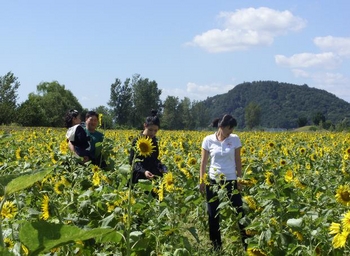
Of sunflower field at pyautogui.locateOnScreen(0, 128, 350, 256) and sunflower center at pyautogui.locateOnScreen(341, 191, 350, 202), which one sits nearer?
sunflower field at pyautogui.locateOnScreen(0, 128, 350, 256)

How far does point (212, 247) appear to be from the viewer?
4629 mm

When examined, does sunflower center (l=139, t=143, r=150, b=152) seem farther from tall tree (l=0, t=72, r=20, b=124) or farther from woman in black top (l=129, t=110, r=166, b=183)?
tall tree (l=0, t=72, r=20, b=124)

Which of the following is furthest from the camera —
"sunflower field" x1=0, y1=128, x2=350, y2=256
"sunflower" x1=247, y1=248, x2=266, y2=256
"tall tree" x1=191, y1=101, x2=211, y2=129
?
"tall tree" x1=191, y1=101, x2=211, y2=129

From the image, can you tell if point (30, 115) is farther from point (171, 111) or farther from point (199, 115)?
point (199, 115)

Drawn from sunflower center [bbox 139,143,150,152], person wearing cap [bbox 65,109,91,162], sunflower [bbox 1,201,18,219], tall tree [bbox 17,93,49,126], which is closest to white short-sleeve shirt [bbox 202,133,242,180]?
person wearing cap [bbox 65,109,91,162]

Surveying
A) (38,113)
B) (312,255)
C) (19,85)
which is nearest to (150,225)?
(312,255)

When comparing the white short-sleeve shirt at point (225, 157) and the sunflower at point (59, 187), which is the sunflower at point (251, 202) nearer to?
the white short-sleeve shirt at point (225, 157)

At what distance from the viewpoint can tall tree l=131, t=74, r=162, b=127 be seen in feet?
210

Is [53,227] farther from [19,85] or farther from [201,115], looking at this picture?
[201,115]

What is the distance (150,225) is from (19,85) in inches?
1761

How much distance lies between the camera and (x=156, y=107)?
68625mm

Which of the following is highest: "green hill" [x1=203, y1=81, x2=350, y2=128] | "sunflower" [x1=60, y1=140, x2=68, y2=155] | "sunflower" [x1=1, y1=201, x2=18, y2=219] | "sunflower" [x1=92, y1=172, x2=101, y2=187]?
"green hill" [x1=203, y1=81, x2=350, y2=128]

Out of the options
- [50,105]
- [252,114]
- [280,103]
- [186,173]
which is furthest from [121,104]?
[280,103]

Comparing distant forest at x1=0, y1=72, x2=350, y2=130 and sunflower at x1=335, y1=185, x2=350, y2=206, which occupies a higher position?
distant forest at x1=0, y1=72, x2=350, y2=130
